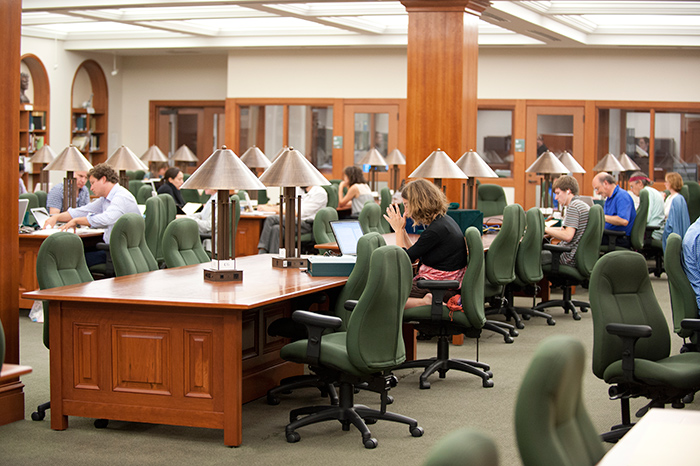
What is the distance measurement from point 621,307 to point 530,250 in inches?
120

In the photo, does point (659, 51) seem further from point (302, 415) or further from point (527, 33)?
point (302, 415)

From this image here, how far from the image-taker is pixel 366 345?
389cm

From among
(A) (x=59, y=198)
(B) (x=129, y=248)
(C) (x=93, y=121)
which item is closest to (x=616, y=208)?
(B) (x=129, y=248)

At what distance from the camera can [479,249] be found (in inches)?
201

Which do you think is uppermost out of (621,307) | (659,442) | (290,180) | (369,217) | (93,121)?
(93,121)

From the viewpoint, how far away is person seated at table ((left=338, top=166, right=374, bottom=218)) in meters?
10.4

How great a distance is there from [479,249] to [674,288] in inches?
44.4

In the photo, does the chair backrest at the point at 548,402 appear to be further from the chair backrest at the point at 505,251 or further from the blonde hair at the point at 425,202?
the chair backrest at the point at 505,251

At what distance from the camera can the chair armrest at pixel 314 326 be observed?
13.0 ft

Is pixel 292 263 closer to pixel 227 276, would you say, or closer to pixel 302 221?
pixel 227 276

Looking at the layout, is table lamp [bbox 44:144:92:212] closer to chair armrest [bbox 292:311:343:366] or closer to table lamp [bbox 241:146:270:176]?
table lamp [bbox 241:146:270:176]

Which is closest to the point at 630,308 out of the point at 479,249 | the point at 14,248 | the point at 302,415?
the point at 479,249

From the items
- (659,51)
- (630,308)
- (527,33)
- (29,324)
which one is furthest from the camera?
(659,51)

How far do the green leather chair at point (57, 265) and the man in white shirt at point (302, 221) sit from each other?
455 centimetres
